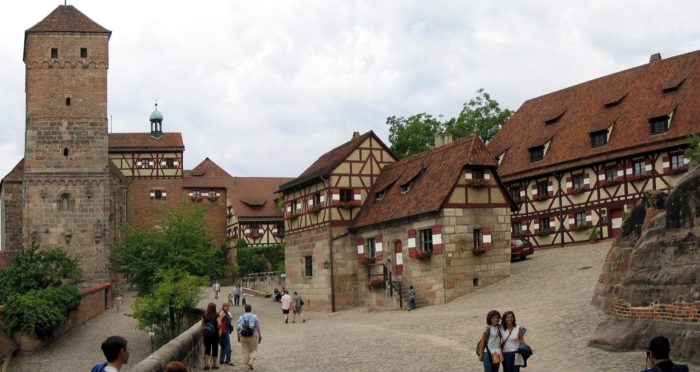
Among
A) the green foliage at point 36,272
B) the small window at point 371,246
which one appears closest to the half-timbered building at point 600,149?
the small window at point 371,246

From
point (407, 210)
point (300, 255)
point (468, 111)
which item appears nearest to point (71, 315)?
point (300, 255)

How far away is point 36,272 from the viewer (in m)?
46.5

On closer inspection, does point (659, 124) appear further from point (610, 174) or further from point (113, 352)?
point (113, 352)

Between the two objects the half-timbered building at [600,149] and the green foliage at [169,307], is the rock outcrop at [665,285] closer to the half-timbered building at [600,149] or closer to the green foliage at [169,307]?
the half-timbered building at [600,149]

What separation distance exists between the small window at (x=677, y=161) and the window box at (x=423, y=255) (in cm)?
1128

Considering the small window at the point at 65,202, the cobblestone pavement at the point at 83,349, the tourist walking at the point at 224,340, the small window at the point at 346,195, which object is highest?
the small window at the point at 65,202

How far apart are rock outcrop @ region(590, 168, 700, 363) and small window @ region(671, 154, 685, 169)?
67.4 ft

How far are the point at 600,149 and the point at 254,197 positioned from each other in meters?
42.9

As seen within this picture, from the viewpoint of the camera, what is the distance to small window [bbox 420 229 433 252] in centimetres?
3366

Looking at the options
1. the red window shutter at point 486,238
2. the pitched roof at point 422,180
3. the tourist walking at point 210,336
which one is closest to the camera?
the tourist walking at point 210,336

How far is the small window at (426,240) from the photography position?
33.7 meters

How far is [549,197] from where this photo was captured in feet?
143

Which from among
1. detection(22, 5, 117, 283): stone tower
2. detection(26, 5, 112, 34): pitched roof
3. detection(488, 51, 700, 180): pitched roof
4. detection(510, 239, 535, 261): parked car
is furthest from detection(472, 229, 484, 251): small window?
detection(26, 5, 112, 34): pitched roof

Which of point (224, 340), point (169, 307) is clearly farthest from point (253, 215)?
point (224, 340)
